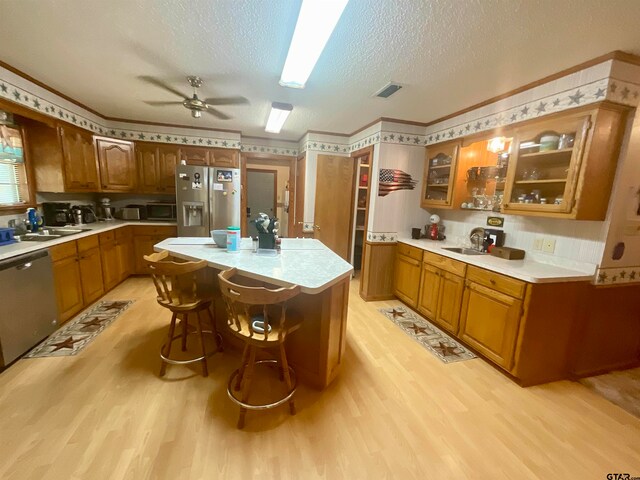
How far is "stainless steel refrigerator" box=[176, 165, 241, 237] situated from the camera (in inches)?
157

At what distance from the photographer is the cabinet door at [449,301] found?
2.57m

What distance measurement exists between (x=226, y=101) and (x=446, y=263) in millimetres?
2957

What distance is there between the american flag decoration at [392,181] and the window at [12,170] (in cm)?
402

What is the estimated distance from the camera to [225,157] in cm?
445

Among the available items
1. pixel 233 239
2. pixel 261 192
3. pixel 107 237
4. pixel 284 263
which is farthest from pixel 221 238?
pixel 261 192

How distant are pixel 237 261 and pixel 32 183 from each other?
295cm

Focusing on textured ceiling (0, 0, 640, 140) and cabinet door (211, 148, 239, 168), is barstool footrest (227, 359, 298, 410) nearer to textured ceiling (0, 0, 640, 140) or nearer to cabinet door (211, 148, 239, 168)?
textured ceiling (0, 0, 640, 140)

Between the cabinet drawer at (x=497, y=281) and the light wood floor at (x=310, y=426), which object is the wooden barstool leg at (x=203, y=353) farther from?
the cabinet drawer at (x=497, y=281)

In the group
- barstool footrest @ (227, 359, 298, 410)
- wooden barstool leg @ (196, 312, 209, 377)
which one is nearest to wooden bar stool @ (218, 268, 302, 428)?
barstool footrest @ (227, 359, 298, 410)

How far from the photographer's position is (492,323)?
2.23 metres

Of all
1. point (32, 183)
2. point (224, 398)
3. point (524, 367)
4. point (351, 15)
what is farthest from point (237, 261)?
point (32, 183)

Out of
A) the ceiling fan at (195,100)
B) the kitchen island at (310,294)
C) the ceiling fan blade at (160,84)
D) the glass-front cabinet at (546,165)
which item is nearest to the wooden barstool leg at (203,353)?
the kitchen island at (310,294)

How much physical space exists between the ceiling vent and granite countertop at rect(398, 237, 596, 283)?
166 cm

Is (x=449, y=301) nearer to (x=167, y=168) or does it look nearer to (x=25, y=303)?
(x=25, y=303)
